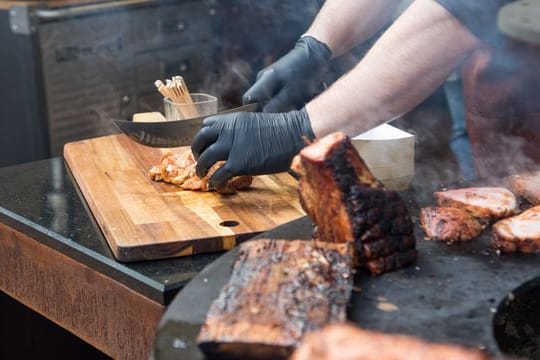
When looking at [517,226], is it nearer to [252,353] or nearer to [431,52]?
[431,52]

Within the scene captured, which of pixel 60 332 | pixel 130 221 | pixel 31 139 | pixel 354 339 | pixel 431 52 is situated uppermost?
pixel 431 52

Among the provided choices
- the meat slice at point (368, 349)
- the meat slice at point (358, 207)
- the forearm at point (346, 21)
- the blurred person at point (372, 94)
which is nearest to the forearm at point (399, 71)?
the blurred person at point (372, 94)

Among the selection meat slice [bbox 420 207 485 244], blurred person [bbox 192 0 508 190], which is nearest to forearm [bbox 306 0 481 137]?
blurred person [bbox 192 0 508 190]

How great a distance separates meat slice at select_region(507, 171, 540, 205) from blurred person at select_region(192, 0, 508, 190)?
41 centimetres

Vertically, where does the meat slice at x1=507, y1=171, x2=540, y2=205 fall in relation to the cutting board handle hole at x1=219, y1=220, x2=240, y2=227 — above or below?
above

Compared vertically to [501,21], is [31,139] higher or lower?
lower

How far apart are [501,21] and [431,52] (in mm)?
297

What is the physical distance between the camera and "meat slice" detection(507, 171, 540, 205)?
251 cm

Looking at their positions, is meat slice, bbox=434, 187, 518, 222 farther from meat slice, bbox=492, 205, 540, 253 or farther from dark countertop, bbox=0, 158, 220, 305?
dark countertop, bbox=0, 158, 220, 305

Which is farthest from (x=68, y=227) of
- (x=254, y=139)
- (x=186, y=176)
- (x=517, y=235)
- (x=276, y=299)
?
(x=517, y=235)

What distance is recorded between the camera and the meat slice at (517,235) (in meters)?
2.22

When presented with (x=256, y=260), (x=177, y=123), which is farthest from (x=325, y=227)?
(x=177, y=123)

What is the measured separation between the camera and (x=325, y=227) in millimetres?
2195

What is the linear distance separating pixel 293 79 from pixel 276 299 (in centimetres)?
189
